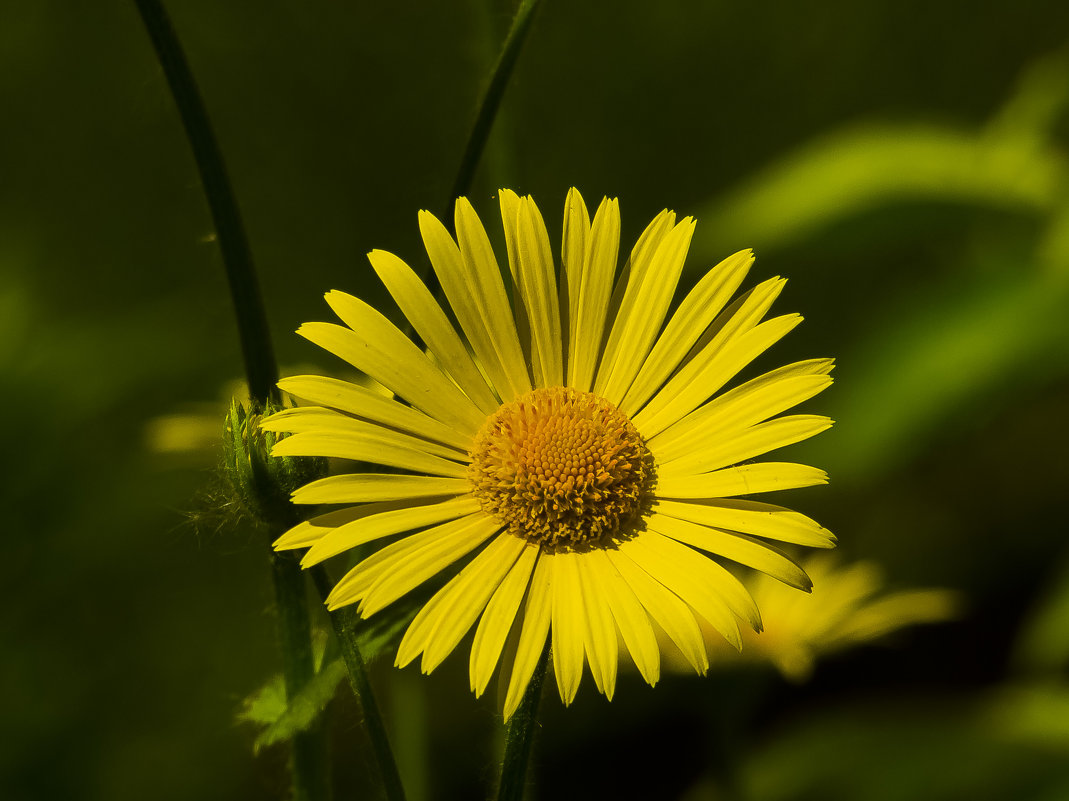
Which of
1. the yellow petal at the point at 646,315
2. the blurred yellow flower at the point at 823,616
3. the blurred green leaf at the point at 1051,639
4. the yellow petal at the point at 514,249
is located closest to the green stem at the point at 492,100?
the yellow petal at the point at 514,249

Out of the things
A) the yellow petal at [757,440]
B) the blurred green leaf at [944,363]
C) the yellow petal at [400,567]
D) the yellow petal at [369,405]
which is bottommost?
the yellow petal at [400,567]

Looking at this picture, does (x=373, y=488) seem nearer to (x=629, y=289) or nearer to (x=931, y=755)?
(x=629, y=289)

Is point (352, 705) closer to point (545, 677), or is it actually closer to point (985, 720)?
point (545, 677)

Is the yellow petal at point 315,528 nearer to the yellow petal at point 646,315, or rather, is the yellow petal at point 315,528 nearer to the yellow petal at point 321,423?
the yellow petal at point 321,423

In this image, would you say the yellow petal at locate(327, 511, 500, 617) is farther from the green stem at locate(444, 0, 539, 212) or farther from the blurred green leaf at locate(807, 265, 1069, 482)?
the blurred green leaf at locate(807, 265, 1069, 482)

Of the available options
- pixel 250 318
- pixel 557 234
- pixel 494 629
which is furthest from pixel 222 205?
pixel 557 234
